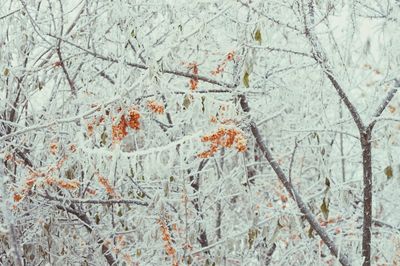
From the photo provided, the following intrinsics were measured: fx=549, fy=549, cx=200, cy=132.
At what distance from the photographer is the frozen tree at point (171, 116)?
3.05 m

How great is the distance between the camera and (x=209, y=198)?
17.1ft

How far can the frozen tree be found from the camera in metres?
3.05

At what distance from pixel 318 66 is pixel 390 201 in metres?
3.64

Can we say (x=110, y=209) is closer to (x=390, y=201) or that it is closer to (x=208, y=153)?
(x=208, y=153)

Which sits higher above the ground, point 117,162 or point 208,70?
point 208,70

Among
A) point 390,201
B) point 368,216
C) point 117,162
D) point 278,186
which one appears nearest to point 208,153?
point 117,162

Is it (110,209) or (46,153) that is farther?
(110,209)

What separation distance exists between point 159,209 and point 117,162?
3.71ft

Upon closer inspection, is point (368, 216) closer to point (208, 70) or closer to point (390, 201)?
point (208, 70)

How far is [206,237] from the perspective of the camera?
5109 mm

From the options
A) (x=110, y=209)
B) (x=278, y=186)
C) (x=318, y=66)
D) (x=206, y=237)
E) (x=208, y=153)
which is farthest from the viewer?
(x=278, y=186)

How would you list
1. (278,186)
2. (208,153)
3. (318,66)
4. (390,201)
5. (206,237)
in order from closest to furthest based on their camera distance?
(208,153) < (318,66) < (206,237) < (278,186) < (390,201)

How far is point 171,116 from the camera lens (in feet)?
16.1

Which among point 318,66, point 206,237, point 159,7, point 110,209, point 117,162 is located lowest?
point 206,237
